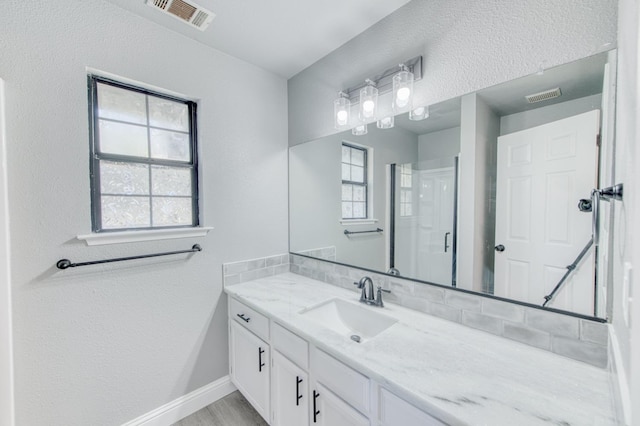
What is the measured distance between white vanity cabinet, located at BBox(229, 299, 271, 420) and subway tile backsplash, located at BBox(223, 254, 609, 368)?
1.11 feet

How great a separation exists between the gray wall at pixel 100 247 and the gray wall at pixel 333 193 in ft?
1.45

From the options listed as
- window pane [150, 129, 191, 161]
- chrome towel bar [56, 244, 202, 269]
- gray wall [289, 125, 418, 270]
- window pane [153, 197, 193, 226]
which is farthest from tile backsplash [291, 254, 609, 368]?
window pane [150, 129, 191, 161]

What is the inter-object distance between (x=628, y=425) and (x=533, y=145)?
97 centimetres

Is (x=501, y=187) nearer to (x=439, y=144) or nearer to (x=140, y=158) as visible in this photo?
(x=439, y=144)

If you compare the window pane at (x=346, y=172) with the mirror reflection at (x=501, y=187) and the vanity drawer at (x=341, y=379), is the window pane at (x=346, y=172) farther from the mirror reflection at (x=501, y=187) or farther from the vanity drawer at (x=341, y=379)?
the vanity drawer at (x=341, y=379)

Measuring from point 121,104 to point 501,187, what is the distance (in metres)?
2.17

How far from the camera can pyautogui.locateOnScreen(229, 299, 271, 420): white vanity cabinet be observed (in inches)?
62.4

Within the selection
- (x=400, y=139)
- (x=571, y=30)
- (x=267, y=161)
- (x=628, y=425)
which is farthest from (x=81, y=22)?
(x=628, y=425)

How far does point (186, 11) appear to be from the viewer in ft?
5.00

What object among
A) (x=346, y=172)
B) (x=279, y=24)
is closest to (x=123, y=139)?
(x=279, y=24)

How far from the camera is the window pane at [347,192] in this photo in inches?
77.9

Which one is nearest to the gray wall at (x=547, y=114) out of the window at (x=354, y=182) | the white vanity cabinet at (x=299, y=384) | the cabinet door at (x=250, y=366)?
the window at (x=354, y=182)

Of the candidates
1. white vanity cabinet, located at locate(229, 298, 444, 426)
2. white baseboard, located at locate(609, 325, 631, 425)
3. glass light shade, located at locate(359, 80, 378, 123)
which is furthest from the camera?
glass light shade, located at locate(359, 80, 378, 123)

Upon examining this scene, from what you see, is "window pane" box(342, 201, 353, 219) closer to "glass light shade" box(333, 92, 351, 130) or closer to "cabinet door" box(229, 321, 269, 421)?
"glass light shade" box(333, 92, 351, 130)
